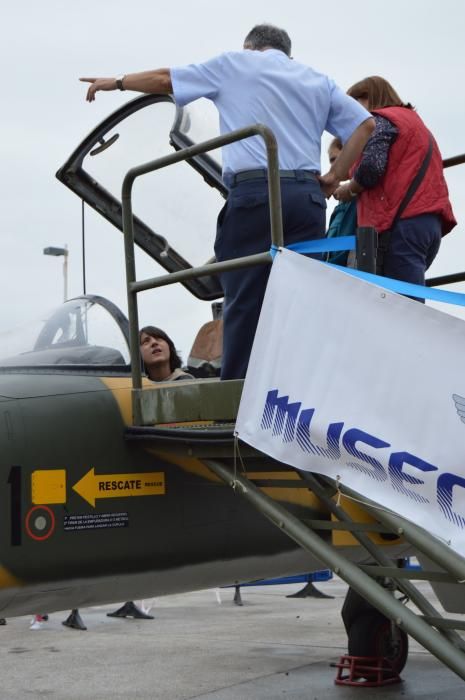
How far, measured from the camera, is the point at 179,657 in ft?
27.1

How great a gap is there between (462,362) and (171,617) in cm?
816

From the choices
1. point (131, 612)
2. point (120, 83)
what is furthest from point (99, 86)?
point (131, 612)

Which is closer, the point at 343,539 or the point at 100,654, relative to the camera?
the point at 343,539

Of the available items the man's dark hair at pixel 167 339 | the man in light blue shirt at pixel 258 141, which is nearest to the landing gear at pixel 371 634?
the man's dark hair at pixel 167 339

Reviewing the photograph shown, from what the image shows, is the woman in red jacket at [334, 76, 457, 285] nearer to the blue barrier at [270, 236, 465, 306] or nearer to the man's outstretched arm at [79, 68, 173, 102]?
the blue barrier at [270, 236, 465, 306]

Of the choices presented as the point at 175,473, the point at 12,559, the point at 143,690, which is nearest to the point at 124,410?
the point at 175,473

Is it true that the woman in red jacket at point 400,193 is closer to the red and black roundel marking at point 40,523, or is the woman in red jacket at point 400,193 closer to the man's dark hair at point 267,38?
the man's dark hair at point 267,38

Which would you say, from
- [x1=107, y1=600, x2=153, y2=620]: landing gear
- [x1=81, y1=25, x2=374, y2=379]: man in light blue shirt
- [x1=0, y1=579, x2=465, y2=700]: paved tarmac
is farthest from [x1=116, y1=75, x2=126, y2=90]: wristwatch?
[x1=107, y1=600, x2=153, y2=620]: landing gear

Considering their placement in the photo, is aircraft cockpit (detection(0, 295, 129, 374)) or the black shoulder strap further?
aircraft cockpit (detection(0, 295, 129, 374))

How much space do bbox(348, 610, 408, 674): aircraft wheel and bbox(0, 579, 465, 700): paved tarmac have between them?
19 cm

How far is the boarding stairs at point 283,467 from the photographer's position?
147 inches

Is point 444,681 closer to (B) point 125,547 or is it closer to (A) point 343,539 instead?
(A) point 343,539

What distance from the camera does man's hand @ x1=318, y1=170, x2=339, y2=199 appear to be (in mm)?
4613

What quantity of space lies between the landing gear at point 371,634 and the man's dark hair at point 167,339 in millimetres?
2411
